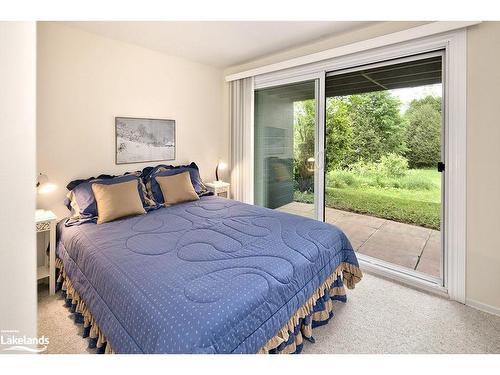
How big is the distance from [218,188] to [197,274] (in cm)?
237

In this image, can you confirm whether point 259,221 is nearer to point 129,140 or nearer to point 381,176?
point 129,140

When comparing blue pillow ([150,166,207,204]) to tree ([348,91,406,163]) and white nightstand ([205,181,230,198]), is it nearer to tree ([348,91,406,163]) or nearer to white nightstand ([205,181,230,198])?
white nightstand ([205,181,230,198])

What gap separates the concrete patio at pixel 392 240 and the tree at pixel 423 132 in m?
1.03

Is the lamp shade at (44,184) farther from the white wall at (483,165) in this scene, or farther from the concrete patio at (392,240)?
the white wall at (483,165)

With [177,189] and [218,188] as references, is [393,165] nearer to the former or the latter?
[218,188]

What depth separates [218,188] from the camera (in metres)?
3.77

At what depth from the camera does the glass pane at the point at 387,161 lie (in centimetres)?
319

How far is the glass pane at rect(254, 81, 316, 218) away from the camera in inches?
132

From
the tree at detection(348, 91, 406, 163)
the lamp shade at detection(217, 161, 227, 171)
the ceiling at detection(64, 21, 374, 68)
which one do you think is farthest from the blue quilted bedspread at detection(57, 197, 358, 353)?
the tree at detection(348, 91, 406, 163)

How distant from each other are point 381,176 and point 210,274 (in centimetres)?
396

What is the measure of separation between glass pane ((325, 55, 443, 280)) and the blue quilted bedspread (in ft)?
5.13

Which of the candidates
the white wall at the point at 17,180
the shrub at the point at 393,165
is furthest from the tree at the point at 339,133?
the white wall at the point at 17,180

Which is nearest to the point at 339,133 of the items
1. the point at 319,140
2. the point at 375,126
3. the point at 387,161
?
the point at 375,126
